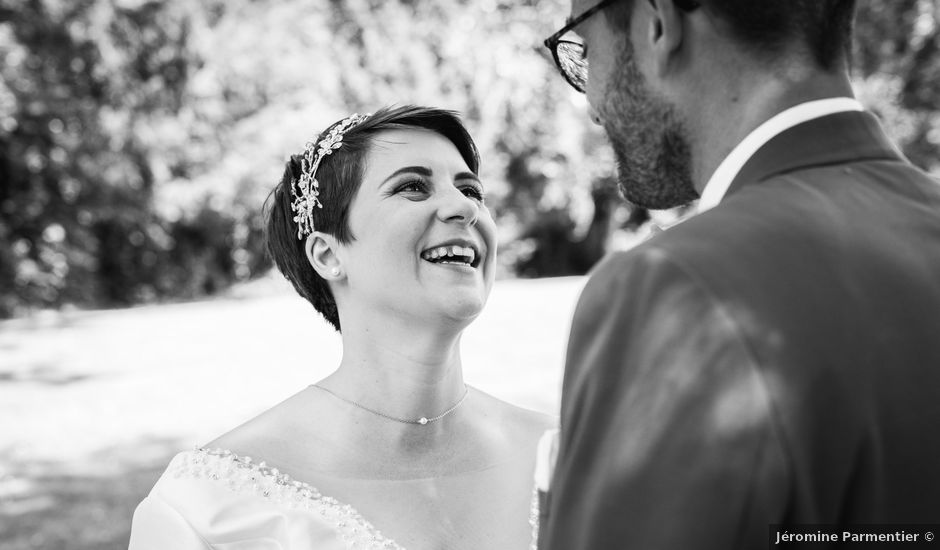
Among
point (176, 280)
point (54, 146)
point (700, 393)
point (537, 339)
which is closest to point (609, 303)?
point (700, 393)

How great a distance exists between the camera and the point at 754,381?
3.38 ft

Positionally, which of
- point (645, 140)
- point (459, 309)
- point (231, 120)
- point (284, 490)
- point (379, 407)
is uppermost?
point (645, 140)

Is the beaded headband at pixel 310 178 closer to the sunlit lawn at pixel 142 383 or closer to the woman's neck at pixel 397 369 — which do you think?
the woman's neck at pixel 397 369

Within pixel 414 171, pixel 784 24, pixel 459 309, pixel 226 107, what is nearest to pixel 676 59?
pixel 784 24

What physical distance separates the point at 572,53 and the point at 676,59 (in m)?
0.37

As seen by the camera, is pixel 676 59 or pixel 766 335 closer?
pixel 766 335

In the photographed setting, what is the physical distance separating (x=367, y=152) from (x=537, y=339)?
360 inches

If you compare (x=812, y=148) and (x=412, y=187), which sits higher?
(x=812, y=148)

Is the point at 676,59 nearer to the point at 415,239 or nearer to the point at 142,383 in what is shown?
the point at 415,239

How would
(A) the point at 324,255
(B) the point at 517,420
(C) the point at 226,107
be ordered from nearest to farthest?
1. (A) the point at 324,255
2. (B) the point at 517,420
3. (C) the point at 226,107

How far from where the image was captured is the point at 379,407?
2777mm

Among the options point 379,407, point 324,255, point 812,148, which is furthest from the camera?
point 324,255

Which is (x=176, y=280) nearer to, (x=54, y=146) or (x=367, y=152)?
(x=54, y=146)

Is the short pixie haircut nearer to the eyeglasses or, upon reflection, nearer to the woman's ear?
the woman's ear
